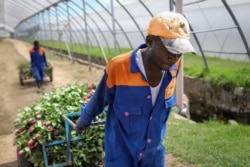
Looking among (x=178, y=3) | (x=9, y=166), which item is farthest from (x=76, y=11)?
(x=9, y=166)

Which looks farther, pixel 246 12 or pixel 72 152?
pixel 246 12

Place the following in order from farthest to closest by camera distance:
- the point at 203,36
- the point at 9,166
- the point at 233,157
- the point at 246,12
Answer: the point at 203,36, the point at 246,12, the point at 9,166, the point at 233,157

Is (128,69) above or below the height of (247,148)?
above

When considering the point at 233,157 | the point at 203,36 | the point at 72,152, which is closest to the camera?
the point at 72,152

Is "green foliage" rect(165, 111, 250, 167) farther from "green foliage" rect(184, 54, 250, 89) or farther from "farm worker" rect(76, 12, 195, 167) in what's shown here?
"green foliage" rect(184, 54, 250, 89)

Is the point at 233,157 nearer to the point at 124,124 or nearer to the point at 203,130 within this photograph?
the point at 203,130

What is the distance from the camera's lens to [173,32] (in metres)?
1.91

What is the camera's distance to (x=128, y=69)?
2.13 m

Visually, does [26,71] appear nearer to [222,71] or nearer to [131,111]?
[222,71]

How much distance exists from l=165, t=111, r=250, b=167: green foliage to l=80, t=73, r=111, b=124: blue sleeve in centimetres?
218

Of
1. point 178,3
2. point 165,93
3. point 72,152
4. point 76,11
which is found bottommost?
point 72,152

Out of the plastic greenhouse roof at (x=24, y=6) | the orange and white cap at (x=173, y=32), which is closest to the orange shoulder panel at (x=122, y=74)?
the orange and white cap at (x=173, y=32)

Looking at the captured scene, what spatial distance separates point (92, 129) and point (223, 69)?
21.0ft

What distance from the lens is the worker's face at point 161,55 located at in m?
1.96
